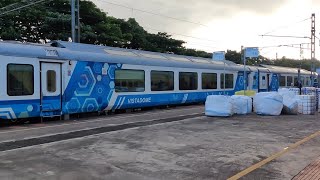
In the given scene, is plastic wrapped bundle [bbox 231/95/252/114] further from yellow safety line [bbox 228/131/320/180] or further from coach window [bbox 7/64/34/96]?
coach window [bbox 7/64/34/96]

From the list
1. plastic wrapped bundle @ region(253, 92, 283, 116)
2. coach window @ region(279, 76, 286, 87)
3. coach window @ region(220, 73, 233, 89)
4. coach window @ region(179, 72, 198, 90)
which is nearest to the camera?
plastic wrapped bundle @ region(253, 92, 283, 116)

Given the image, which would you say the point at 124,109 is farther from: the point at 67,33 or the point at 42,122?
the point at 67,33

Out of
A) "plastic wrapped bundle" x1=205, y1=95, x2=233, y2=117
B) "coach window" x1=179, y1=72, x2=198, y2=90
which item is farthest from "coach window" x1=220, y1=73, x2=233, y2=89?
"plastic wrapped bundle" x1=205, y1=95, x2=233, y2=117

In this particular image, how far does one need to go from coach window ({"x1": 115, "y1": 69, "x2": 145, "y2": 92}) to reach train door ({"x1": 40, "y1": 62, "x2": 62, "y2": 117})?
359cm

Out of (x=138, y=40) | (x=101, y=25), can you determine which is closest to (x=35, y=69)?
(x=101, y=25)

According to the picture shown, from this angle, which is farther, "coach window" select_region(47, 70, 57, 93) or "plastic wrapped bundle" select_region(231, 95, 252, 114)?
"plastic wrapped bundle" select_region(231, 95, 252, 114)

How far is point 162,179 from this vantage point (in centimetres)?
663

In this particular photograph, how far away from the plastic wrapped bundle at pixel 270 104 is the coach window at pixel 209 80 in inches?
287

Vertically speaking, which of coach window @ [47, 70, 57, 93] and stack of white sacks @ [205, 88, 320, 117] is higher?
coach window @ [47, 70, 57, 93]

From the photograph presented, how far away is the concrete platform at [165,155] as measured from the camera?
6992 mm

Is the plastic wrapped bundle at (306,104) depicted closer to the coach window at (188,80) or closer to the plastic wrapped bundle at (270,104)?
the plastic wrapped bundle at (270,104)

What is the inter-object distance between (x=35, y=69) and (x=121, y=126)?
3.88 metres

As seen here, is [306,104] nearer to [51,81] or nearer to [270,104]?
[270,104]

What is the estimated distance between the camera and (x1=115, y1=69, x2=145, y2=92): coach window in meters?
18.4
